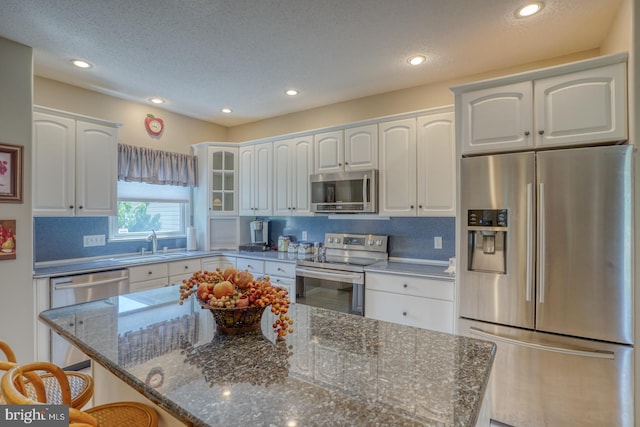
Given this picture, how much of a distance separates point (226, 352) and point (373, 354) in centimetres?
54

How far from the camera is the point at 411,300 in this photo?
9.11ft

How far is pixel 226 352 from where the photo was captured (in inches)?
46.5

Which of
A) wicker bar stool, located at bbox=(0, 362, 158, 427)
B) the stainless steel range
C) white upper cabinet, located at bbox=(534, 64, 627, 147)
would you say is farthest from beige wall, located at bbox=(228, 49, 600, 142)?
wicker bar stool, located at bbox=(0, 362, 158, 427)

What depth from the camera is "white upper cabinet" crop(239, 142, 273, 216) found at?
4.08 metres

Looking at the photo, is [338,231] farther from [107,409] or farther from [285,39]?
[107,409]

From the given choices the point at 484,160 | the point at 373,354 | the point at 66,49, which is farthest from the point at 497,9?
the point at 66,49

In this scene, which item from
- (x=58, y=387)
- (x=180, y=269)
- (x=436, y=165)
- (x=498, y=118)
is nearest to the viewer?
(x=58, y=387)

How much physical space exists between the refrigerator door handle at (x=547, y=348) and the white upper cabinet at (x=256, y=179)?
2.68 metres

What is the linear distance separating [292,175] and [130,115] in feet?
6.51

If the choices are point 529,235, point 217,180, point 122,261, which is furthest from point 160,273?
point 529,235

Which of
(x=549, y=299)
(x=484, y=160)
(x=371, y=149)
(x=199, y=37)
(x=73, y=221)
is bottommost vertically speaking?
(x=549, y=299)

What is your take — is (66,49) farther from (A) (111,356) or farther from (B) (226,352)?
(B) (226,352)

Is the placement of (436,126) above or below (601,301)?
above

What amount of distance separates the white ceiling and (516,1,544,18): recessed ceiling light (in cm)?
4
